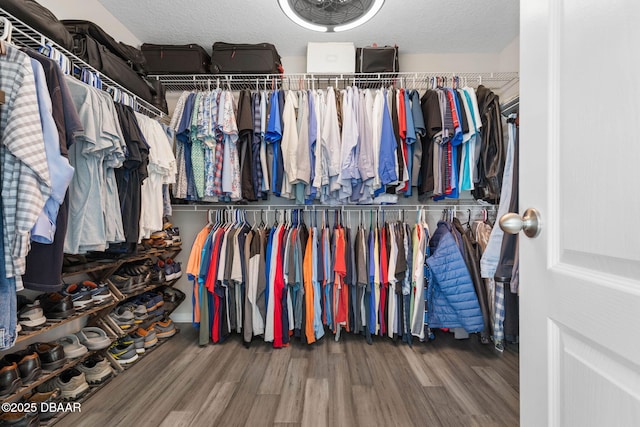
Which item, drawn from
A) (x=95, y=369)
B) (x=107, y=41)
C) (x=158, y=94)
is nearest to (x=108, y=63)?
(x=107, y=41)

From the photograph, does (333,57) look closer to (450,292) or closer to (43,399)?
(450,292)

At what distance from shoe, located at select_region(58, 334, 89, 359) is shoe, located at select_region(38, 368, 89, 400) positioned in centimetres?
11

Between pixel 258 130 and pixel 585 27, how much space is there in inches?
77.4

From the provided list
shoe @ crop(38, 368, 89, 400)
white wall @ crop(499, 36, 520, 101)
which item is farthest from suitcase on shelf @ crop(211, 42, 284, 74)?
shoe @ crop(38, 368, 89, 400)

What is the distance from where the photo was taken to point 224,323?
2271 millimetres

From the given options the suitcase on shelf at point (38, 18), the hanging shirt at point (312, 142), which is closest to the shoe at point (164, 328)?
the hanging shirt at point (312, 142)

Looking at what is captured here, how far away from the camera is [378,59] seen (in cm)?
242

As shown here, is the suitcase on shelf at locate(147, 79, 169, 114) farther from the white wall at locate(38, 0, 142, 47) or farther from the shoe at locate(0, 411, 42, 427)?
the shoe at locate(0, 411, 42, 427)

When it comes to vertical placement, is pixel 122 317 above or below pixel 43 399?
above

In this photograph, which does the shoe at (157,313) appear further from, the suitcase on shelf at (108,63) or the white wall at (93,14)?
the white wall at (93,14)

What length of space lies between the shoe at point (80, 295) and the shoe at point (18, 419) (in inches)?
19.2

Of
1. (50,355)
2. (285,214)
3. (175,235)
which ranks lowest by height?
(50,355)

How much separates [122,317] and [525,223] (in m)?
2.31

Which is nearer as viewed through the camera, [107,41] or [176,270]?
[107,41]
